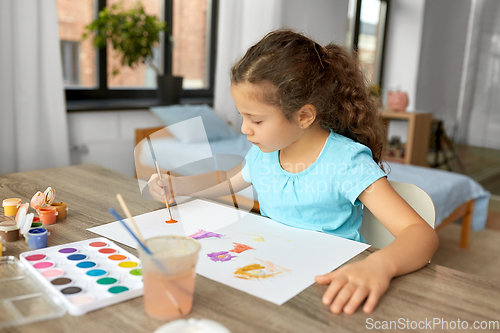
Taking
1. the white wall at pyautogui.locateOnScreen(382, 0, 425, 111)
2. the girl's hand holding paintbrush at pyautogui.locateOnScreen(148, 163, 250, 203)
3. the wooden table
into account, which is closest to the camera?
the wooden table

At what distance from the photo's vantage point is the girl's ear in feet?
3.06

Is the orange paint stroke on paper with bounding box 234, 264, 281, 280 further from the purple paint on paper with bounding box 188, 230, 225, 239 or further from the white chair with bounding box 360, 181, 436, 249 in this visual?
the white chair with bounding box 360, 181, 436, 249

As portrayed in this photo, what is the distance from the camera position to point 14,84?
6.66 feet

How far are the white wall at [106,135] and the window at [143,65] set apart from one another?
0.24 meters

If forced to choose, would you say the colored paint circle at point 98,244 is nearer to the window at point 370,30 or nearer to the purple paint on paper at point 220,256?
the purple paint on paper at point 220,256

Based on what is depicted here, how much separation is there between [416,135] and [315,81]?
8.48 ft

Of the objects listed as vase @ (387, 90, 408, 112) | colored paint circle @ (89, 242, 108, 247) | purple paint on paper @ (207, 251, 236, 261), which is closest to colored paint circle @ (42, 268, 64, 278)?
colored paint circle @ (89, 242, 108, 247)

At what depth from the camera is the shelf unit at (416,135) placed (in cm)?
322

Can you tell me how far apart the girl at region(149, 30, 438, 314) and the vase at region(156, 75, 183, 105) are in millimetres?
1815

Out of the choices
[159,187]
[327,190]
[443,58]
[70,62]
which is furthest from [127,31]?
[443,58]

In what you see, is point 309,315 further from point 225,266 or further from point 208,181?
point 208,181

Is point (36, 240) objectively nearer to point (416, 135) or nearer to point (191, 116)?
point (191, 116)

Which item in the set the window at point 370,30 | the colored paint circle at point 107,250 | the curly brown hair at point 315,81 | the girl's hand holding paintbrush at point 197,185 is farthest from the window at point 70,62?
the window at point 370,30

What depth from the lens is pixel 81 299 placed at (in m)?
0.53
